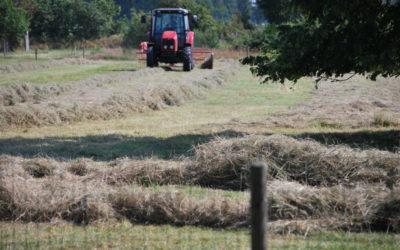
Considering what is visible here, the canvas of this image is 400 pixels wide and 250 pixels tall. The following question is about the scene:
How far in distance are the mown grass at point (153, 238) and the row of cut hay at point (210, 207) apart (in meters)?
0.19

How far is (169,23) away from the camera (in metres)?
31.4

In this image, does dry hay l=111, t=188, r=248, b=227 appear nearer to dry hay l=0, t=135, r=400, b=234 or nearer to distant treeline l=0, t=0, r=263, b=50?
dry hay l=0, t=135, r=400, b=234

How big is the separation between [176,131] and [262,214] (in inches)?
399

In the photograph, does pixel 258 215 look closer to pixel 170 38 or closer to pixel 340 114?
pixel 340 114

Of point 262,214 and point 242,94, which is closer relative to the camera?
point 262,214

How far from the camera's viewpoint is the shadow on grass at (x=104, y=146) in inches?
411

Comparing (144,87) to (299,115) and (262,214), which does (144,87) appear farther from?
(262,214)

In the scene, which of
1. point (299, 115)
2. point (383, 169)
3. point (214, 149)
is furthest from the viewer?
point (299, 115)

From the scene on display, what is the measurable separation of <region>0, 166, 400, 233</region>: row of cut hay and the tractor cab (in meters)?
23.6

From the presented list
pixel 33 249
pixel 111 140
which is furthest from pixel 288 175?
pixel 111 140

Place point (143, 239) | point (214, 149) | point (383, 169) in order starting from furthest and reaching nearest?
1. point (214, 149)
2. point (383, 169)
3. point (143, 239)

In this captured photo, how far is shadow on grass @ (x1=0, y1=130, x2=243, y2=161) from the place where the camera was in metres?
10.4

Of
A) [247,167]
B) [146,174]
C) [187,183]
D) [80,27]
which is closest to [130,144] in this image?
[146,174]

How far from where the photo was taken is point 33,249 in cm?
548
